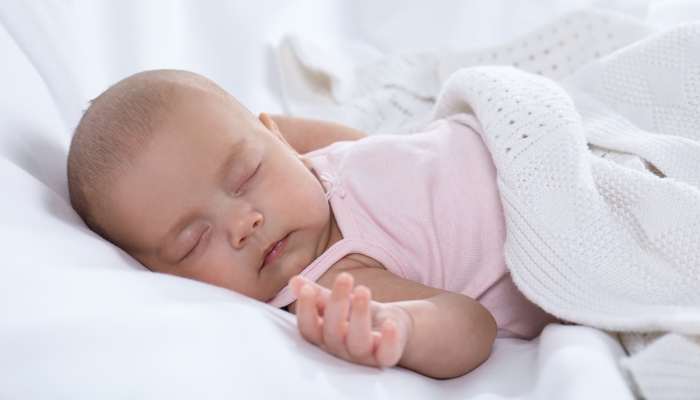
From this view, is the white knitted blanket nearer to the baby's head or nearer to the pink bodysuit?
the pink bodysuit

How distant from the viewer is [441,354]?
0.87 meters

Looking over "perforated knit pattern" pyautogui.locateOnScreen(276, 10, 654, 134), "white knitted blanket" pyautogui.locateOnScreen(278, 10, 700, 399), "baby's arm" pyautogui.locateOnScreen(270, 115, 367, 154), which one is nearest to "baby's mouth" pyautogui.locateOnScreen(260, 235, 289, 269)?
"white knitted blanket" pyautogui.locateOnScreen(278, 10, 700, 399)

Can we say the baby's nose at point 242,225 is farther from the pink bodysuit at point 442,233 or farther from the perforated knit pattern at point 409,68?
the perforated knit pattern at point 409,68

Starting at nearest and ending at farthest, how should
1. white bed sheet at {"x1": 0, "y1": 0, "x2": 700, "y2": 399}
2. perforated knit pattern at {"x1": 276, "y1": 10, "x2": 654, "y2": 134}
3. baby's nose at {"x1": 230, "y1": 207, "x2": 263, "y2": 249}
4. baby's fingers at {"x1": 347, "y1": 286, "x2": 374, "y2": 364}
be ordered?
white bed sheet at {"x1": 0, "y1": 0, "x2": 700, "y2": 399}
baby's fingers at {"x1": 347, "y1": 286, "x2": 374, "y2": 364}
baby's nose at {"x1": 230, "y1": 207, "x2": 263, "y2": 249}
perforated knit pattern at {"x1": 276, "y1": 10, "x2": 654, "y2": 134}

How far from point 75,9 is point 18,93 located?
1.25ft

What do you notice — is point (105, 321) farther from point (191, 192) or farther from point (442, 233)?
point (442, 233)

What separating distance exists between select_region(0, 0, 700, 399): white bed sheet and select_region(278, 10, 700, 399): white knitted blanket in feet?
0.19

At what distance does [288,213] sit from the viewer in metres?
1.03

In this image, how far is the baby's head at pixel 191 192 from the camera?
101cm

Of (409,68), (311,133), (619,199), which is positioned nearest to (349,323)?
(619,199)

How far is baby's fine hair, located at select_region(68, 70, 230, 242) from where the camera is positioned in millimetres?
1027

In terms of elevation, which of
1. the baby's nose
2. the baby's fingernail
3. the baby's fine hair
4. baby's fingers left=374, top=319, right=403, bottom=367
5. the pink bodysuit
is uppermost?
the baby's fine hair

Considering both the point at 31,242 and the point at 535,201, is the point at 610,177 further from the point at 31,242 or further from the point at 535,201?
the point at 31,242

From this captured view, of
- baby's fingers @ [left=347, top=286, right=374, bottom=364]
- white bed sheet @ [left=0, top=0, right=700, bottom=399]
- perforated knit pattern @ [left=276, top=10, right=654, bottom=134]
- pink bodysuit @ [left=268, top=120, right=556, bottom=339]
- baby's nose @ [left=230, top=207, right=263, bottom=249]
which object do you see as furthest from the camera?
perforated knit pattern @ [left=276, top=10, right=654, bottom=134]
